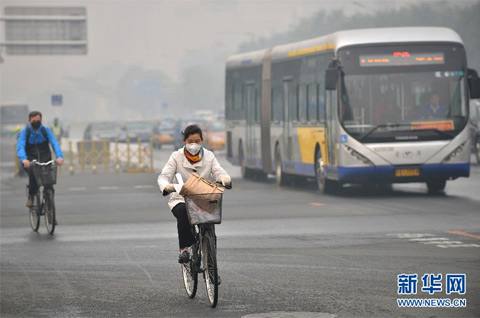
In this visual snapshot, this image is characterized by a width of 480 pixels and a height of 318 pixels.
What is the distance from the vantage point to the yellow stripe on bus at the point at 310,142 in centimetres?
2788

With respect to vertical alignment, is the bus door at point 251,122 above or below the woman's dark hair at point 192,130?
below

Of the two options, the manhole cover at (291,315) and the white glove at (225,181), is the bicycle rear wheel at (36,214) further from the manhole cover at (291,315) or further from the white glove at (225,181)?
the manhole cover at (291,315)

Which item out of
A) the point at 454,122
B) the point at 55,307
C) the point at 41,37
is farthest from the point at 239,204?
the point at 41,37

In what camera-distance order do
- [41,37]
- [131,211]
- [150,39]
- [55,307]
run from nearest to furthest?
[55,307] < [131,211] < [41,37] < [150,39]

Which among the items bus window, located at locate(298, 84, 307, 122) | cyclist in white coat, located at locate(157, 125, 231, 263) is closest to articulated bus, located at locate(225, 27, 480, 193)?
bus window, located at locate(298, 84, 307, 122)

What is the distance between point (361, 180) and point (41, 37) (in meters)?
57.4

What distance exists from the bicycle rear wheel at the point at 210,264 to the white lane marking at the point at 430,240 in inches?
210

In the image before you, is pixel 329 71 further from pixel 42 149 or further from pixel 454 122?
pixel 42 149

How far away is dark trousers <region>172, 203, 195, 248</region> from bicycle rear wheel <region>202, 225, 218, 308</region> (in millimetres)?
395

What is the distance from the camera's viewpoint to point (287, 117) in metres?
31.5

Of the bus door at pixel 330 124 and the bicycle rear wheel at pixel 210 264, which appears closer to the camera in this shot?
the bicycle rear wheel at pixel 210 264

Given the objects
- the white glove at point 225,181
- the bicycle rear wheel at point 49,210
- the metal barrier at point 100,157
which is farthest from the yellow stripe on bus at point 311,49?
the white glove at point 225,181

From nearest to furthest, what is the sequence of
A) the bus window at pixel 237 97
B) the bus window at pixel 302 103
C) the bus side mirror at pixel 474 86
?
1. the bus side mirror at pixel 474 86
2. the bus window at pixel 302 103
3. the bus window at pixel 237 97

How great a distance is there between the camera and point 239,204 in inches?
1025
